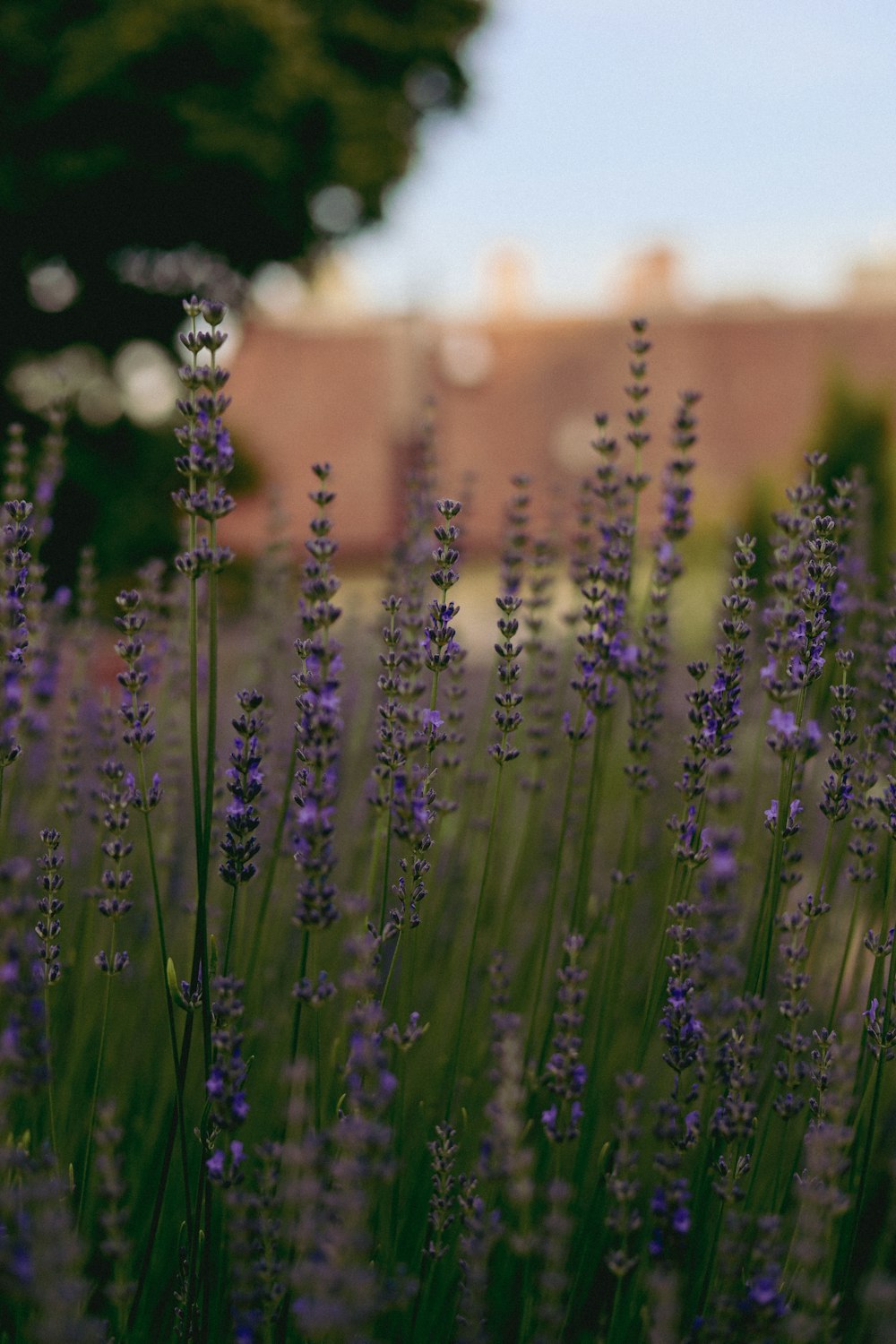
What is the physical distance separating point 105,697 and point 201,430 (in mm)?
1037

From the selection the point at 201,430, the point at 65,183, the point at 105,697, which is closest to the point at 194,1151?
the point at 105,697

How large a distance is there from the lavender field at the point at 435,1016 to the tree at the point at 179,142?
9.96 meters

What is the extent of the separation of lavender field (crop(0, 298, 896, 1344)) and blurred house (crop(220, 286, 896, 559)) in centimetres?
2334

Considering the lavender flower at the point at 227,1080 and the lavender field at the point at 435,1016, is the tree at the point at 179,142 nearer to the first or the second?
the lavender field at the point at 435,1016

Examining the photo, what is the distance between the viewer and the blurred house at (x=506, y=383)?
2619 cm

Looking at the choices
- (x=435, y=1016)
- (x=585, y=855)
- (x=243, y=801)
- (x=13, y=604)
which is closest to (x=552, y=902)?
(x=585, y=855)

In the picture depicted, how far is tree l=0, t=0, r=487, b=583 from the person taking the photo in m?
11.2

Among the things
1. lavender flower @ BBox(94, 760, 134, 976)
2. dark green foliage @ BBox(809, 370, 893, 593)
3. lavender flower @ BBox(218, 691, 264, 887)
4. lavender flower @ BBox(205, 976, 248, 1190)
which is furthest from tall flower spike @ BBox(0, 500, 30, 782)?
dark green foliage @ BBox(809, 370, 893, 593)

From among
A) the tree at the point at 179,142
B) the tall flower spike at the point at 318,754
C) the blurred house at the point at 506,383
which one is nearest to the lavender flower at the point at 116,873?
the tall flower spike at the point at 318,754

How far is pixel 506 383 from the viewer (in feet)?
90.3

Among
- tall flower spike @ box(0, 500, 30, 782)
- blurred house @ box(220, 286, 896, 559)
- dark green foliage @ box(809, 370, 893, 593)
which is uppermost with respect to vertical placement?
blurred house @ box(220, 286, 896, 559)

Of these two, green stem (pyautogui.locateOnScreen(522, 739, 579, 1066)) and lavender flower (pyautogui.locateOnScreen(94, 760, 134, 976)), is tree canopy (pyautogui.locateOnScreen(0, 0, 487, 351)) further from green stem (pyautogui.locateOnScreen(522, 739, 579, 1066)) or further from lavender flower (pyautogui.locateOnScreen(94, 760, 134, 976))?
lavender flower (pyautogui.locateOnScreen(94, 760, 134, 976))

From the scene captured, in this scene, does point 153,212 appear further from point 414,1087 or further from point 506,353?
point 506,353

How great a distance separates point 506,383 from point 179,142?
53.5 ft
